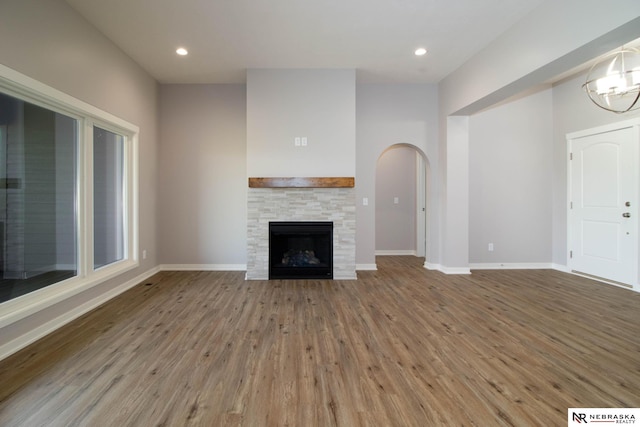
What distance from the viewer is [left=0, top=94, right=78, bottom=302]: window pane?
93.7 inches

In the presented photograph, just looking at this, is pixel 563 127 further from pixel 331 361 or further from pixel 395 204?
pixel 331 361

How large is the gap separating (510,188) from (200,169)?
5.24m

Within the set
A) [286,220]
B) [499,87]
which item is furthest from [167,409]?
[499,87]

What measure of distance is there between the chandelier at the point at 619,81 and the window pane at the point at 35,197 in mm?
5761

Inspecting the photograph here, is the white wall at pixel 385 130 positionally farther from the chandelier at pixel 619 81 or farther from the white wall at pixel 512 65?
the chandelier at pixel 619 81

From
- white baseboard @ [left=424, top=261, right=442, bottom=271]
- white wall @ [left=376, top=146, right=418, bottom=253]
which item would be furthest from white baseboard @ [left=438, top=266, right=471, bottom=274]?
white wall @ [left=376, top=146, right=418, bottom=253]

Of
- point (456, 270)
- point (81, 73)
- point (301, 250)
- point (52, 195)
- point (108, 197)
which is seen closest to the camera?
point (52, 195)

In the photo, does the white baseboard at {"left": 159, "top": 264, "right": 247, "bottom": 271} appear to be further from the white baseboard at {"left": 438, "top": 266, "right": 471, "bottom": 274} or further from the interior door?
the interior door

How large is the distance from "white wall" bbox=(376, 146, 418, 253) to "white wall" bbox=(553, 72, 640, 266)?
241 cm

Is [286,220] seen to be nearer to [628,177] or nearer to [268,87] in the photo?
[268,87]

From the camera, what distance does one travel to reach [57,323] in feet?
8.83

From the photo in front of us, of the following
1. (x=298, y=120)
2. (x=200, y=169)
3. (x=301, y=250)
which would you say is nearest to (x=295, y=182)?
(x=298, y=120)

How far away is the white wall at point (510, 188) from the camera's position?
16.2 feet

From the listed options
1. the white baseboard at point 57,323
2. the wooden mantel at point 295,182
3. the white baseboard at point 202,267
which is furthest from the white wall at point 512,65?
the white baseboard at point 57,323
